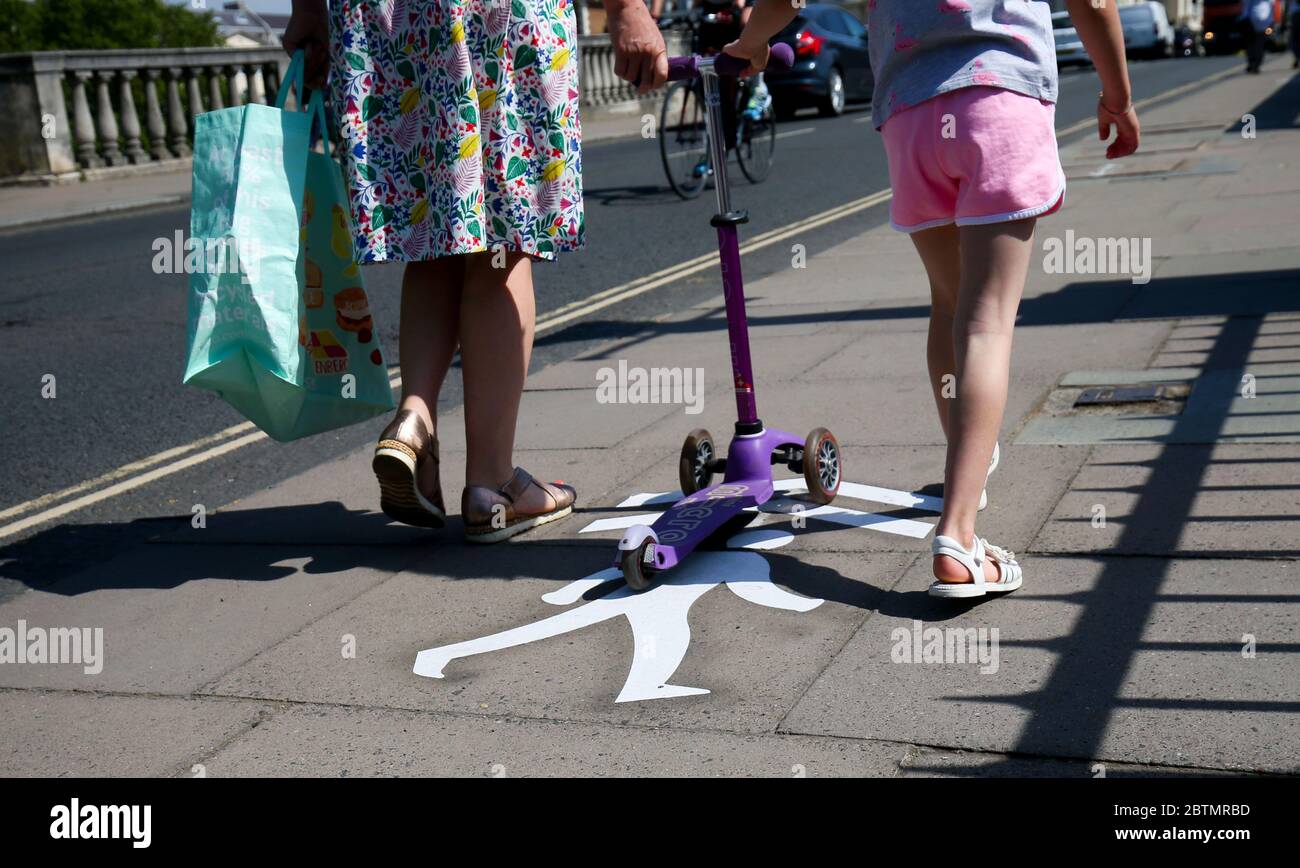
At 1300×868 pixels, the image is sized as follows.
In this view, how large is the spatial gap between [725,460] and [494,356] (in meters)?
0.67

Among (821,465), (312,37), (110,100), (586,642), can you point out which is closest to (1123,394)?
(821,465)

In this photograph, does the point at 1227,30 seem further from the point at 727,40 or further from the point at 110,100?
the point at 727,40

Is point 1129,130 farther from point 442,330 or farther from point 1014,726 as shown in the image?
point 442,330

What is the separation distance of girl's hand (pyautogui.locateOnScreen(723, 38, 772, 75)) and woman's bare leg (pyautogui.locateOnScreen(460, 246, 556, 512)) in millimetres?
762

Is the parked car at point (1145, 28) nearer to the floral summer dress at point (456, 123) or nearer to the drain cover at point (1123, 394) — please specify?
the drain cover at point (1123, 394)

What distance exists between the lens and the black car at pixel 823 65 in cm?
2089

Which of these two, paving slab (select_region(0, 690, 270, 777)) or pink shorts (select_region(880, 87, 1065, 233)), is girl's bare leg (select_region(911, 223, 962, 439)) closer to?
pink shorts (select_region(880, 87, 1065, 233))

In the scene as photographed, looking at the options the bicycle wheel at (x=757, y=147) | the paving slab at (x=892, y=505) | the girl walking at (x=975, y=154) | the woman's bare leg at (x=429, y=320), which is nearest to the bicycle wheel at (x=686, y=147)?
the bicycle wheel at (x=757, y=147)

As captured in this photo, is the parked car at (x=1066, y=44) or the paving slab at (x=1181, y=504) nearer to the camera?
the paving slab at (x=1181, y=504)

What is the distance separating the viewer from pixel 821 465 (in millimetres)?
3818

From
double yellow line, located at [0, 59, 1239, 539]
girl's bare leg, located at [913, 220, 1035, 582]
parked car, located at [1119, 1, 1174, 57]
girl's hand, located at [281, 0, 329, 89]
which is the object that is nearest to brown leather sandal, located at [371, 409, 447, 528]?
girl's hand, located at [281, 0, 329, 89]

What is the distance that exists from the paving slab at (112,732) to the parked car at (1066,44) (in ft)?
95.7

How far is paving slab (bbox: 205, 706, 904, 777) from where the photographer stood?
246 cm

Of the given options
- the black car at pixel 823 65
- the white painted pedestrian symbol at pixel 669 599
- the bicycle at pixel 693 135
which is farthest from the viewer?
the black car at pixel 823 65
